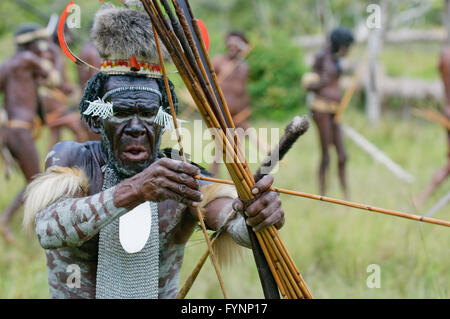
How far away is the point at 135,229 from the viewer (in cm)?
198

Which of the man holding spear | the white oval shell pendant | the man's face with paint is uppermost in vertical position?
the man holding spear

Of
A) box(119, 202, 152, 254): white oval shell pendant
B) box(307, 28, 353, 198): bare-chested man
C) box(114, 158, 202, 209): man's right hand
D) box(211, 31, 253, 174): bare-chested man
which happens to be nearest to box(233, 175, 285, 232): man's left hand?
box(114, 158, 202, 209): man's right hand

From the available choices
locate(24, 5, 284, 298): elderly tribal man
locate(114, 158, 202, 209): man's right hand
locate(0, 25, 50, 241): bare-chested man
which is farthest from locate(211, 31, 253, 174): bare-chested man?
locate(114, 158, 202, 209): man's right hand

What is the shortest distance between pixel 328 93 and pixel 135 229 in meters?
5.36

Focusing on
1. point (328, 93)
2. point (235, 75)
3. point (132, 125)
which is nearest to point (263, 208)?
point (132, 125)

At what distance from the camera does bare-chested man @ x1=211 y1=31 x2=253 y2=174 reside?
26.1ft

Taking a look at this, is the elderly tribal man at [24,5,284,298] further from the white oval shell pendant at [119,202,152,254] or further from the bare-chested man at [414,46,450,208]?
the bare-chested man at [414,46,450,208]

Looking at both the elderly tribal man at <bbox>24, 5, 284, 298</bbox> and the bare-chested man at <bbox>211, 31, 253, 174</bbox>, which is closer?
the elderly tribal man at <bbox>24, 5, 284, 298</bbox>

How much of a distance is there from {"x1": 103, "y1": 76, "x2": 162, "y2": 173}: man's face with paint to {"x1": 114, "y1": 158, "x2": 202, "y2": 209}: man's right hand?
269 millimetres

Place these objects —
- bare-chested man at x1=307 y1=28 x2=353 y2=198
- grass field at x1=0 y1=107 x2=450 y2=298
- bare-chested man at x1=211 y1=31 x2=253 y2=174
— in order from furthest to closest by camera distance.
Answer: bare-chested man at x1=211 y1=31 x2=253 y2=174 < bare-chested man at x1=307 y1=28 x2=353 y2=198 < grass field at x1=0 y1=107 x2=450 y2=298

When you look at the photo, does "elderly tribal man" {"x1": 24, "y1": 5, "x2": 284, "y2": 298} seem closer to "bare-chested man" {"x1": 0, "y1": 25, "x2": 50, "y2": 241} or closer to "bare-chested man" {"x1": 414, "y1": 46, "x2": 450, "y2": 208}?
"bare-chested man" {"x1": 0, "y1": 25, "x2": 50, "y2": 241}

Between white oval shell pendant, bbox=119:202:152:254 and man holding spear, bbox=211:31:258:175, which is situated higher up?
man holding spear, bbox=211:31:258:175

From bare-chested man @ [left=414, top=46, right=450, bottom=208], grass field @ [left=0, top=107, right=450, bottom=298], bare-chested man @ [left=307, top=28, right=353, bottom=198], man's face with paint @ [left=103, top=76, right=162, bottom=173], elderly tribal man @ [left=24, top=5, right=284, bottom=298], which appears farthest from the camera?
bare-chested man @ [left=307, top=28, right=353, bottom=198]

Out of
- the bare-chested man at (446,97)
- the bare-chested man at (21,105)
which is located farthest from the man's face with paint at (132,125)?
the bare-chested man at (446,97)
